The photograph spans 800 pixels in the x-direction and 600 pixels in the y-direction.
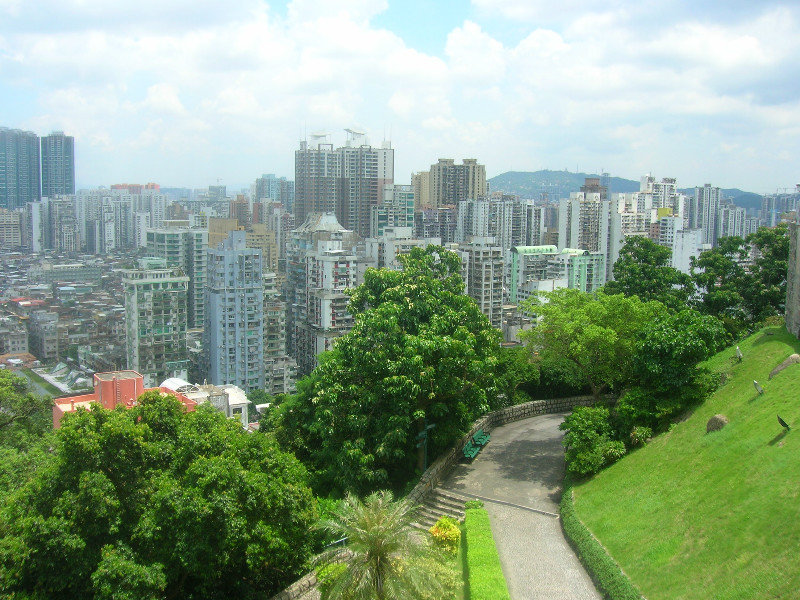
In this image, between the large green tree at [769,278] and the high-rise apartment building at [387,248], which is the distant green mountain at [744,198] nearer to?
the high-rise apartment building at [387,248]

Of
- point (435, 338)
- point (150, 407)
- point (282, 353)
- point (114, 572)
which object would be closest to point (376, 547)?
point (114, 572)

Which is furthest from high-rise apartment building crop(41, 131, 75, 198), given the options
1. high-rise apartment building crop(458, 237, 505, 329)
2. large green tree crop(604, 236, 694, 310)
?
large green tree crop(604, 236, 694, 310)

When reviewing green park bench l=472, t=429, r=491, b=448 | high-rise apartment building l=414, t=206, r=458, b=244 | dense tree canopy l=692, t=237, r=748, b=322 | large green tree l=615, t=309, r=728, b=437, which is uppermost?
high-rise apartment building l=414, t=206, r=458, b=244

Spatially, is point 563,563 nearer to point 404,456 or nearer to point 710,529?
point 710,529

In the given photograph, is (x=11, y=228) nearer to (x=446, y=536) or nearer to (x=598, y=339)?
(x=598, y=339)

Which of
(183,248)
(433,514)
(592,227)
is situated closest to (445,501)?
(433,514)

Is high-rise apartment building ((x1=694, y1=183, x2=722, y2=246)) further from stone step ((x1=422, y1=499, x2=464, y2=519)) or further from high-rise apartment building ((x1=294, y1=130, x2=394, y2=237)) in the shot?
stone step ((x1=422, y1=499, x2=464, y2=519))
